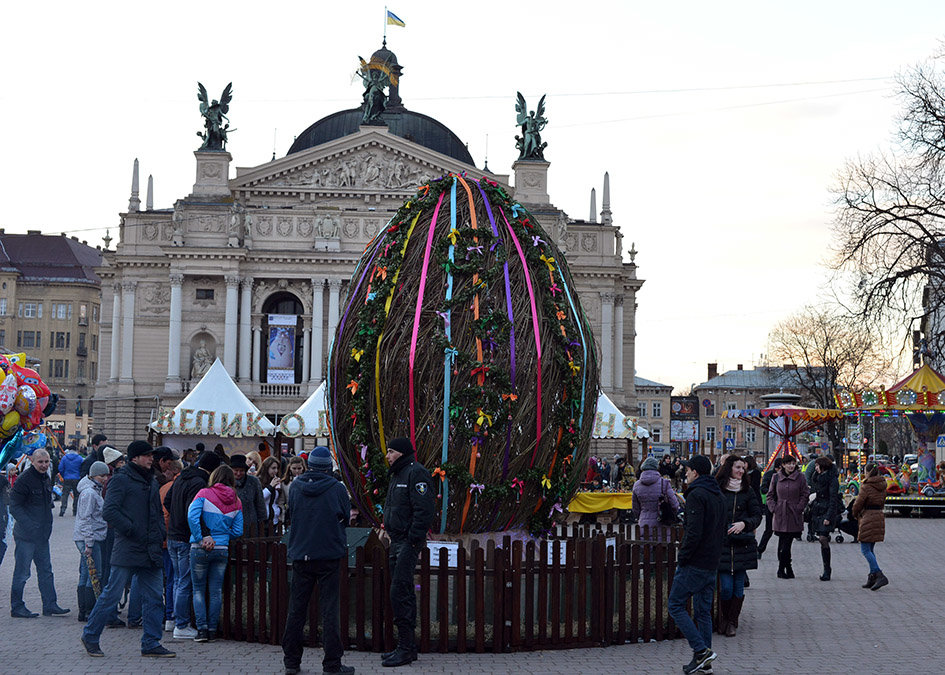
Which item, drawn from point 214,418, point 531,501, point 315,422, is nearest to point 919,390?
point 315,422

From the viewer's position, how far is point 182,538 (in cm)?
1210

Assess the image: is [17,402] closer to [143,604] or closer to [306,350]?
[143,604]

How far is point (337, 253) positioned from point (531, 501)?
5266 centimetres

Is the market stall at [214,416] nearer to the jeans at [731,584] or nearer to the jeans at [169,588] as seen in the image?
the jeans at [169,588]

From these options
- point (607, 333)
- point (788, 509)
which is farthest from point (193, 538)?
point (607, 333)

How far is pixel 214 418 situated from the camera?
1286 inches

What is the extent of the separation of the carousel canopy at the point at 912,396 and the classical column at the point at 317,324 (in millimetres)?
34264

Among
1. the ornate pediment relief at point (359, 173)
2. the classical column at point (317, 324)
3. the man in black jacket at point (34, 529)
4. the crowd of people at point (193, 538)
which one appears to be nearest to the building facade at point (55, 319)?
the ornate pediment relief at point (359, 173)

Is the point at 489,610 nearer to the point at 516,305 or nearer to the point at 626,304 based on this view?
the point at 516,305

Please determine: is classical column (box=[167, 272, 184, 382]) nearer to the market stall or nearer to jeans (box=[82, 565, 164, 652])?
the market stall

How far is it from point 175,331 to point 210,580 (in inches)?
2104

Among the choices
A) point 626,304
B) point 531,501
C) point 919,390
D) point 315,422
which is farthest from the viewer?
point 626,304

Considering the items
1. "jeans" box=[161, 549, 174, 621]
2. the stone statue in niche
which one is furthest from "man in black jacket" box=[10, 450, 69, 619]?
the stone statue in niche

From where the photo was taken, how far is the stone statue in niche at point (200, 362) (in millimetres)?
63500
